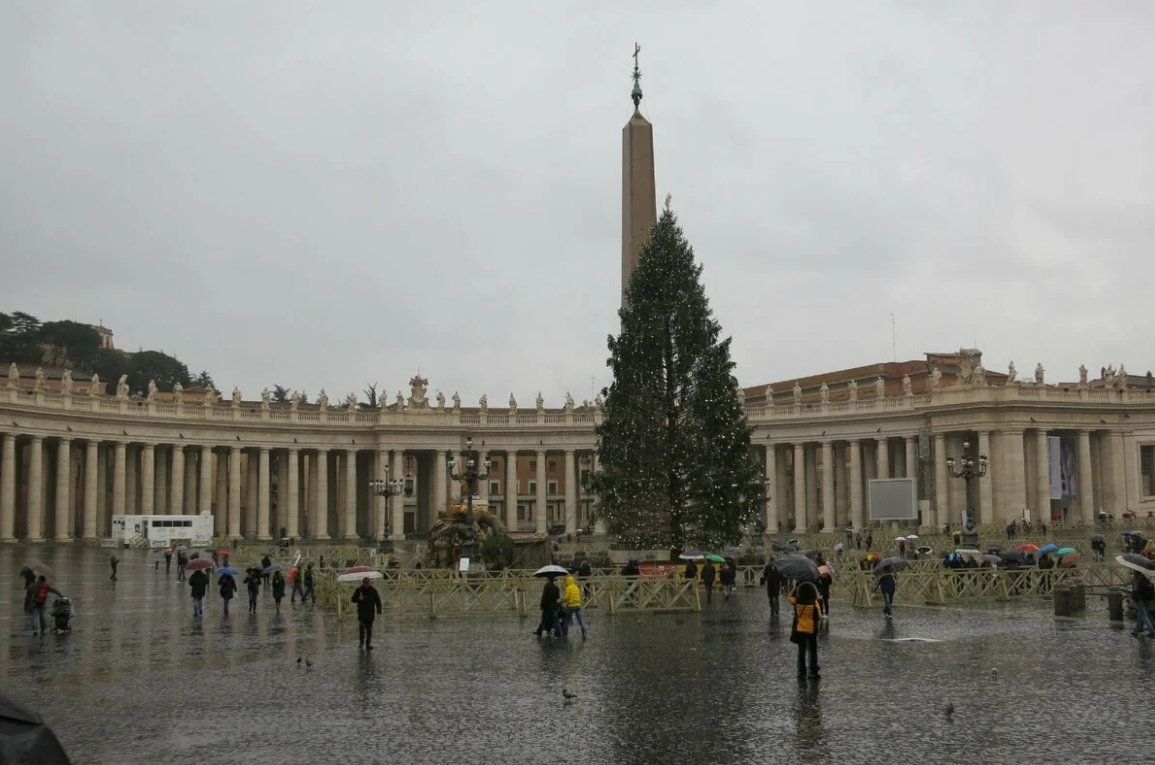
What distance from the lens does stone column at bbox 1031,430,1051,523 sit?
252 feet

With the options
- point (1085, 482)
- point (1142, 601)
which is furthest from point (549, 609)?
point (1085, 482)

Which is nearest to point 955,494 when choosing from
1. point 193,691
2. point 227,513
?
point 227,513

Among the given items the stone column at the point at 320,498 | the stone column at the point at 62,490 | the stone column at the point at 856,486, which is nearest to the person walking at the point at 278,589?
the stone column at the point at 62,490

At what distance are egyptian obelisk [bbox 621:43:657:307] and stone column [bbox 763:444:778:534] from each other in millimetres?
41164

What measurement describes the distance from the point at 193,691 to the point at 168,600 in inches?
761

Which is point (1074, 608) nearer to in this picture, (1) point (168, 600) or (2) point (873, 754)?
(2) point (873, 754)

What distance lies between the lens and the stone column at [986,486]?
76.3 metres

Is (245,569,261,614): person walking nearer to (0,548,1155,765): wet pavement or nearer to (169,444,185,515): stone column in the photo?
(0,548,1155,765): wet pavement

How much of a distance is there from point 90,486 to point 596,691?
2507 inches

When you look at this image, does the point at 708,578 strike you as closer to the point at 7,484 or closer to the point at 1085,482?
the point at 7,484

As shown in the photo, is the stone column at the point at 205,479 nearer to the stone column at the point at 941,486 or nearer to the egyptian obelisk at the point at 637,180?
the egyptian obelisk at the point at 637,180

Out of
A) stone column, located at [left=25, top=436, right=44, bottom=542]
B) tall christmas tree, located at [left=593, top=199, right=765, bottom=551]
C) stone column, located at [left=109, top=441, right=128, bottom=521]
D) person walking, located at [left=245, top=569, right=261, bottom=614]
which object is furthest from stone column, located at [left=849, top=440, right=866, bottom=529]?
person walking, located at [left=245, top=569, right=261, bottom=614]

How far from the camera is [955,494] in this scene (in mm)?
77250

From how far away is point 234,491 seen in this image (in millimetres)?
80438
